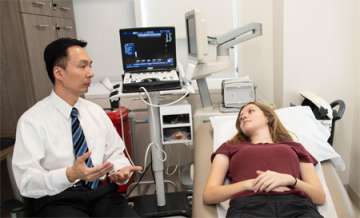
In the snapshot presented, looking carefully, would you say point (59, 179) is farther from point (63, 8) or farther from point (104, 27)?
point (104, 27)

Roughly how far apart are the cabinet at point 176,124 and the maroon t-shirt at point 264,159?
59cm

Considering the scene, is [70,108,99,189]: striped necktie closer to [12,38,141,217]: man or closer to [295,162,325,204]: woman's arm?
[12,38,141,217]: man

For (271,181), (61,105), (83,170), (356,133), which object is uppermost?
(61,105)

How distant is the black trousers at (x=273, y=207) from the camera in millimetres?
1247

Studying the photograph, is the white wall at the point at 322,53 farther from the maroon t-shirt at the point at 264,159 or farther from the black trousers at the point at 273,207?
the black trousers at the point at 273,207

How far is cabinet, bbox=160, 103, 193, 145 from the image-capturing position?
79.9 inches

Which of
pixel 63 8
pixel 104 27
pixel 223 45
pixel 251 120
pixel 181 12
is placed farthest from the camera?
pixel 104 27

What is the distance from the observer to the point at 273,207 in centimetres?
127

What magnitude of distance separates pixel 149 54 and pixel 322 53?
4.00 ft

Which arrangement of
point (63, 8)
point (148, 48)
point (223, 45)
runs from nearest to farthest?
point (148, 48) < point (223, 45) < point (63, 8)

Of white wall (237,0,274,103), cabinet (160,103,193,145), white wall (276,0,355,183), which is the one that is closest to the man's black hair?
cabinet (160,103,193,145)

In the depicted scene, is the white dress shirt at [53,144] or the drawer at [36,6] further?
the drawer at [36,6]

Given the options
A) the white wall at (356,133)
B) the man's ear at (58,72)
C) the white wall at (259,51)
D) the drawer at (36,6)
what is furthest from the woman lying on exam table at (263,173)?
the drawer at (36,6)

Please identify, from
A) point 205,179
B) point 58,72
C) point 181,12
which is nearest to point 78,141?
point 58,72
